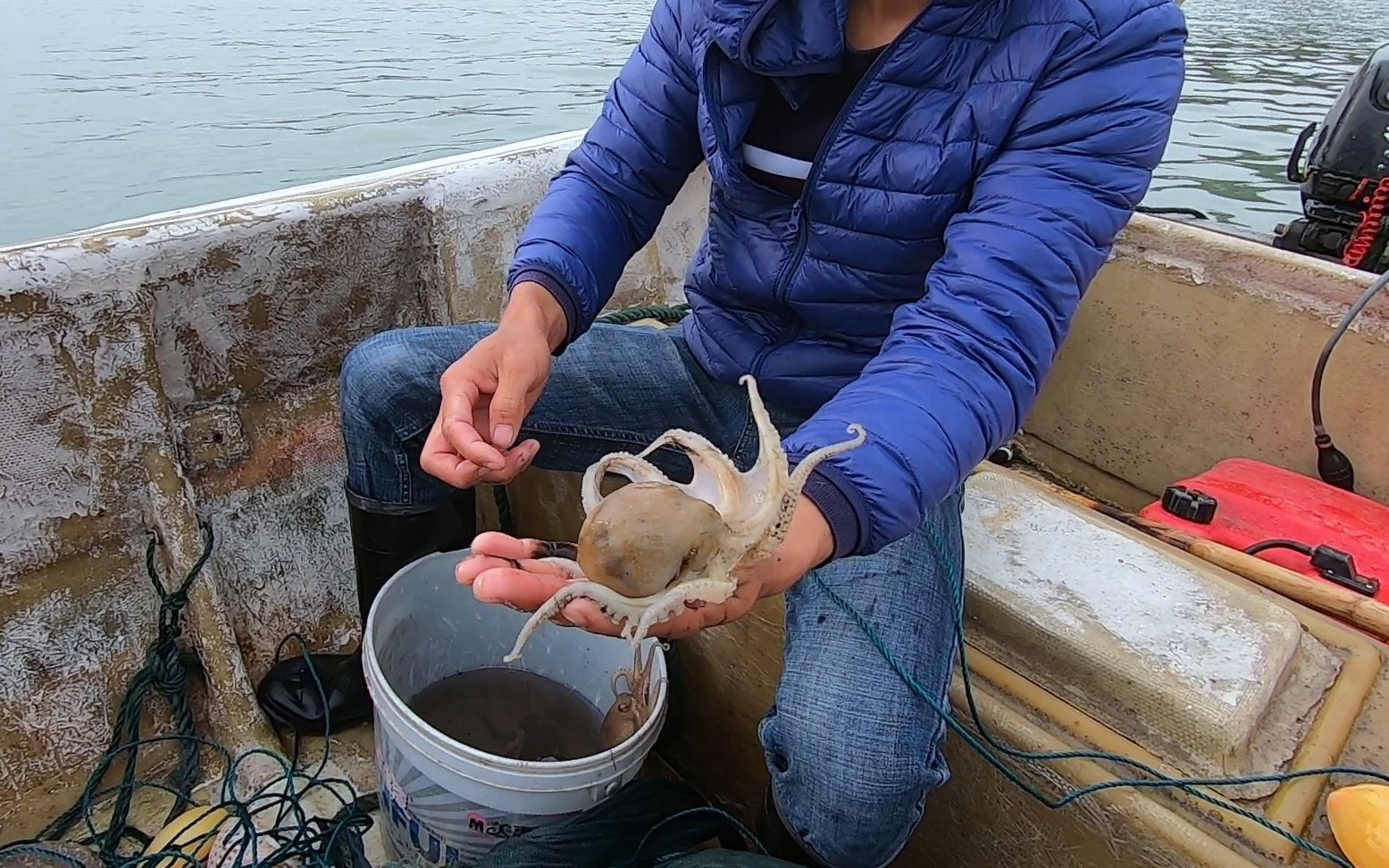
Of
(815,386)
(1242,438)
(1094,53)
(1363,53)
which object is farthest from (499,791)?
(1363,53)

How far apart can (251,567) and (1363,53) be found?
10850mm

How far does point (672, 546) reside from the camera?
3.51 feet

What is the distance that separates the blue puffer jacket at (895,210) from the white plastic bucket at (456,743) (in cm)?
61

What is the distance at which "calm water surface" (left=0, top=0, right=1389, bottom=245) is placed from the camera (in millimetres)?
7387

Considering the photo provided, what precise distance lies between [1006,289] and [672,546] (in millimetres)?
607

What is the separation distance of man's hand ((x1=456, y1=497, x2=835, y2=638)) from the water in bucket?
93 centimetres

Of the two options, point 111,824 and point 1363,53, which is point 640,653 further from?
point 1363,53

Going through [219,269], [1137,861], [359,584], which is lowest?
[359,584]

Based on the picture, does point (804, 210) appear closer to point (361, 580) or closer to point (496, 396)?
point (496, 396)

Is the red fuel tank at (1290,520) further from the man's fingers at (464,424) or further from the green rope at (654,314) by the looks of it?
the man's fingers at (464,424)

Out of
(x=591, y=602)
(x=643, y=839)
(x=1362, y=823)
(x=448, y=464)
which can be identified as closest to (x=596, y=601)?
(x=591, y=602)

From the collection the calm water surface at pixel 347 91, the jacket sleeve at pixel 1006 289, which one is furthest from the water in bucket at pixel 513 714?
the calm water surface at pixel 347 91

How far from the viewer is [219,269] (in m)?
2.13

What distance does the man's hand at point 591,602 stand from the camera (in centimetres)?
105
